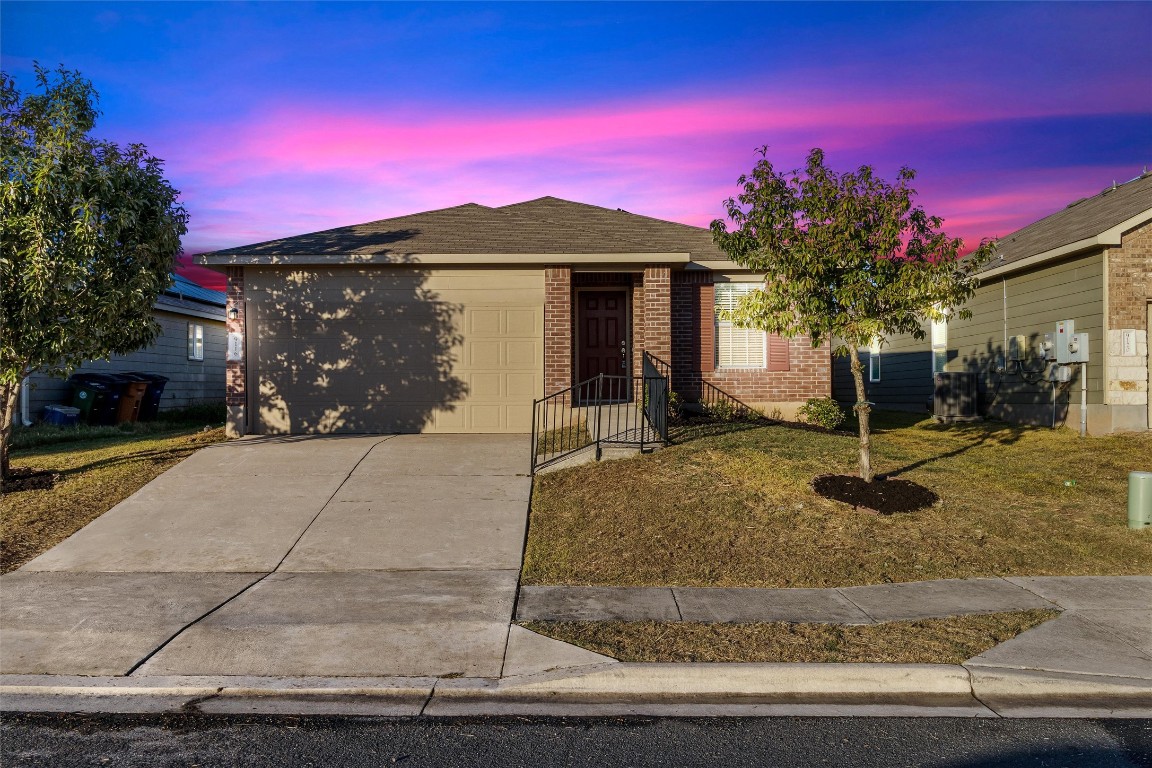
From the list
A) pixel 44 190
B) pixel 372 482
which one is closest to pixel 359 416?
pixel 372 482

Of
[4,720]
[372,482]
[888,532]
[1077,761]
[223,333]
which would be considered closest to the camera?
[1077,761]

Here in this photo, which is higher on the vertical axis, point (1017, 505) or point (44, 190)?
point (44, 190)

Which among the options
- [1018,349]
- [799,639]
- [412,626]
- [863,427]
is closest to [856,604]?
[799,639]

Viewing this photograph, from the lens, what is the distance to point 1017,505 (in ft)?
29.5

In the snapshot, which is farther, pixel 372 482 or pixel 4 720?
pixel 372 482

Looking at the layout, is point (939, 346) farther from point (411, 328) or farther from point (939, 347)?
point (411, 328)

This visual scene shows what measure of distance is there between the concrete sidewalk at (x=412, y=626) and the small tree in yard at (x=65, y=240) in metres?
2.18

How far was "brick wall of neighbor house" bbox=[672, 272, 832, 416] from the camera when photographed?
A: 14.9m

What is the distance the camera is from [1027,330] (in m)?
16.2

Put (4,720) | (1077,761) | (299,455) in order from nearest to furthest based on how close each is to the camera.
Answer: (1077,761), (4,720), (299,455)

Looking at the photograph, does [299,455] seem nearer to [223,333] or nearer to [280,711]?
[280,711]

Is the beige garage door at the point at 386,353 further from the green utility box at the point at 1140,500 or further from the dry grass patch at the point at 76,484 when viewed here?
the green utility box at the point at 1140,500

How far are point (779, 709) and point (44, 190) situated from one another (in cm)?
965

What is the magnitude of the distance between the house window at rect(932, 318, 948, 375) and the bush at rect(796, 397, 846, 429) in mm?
7206
